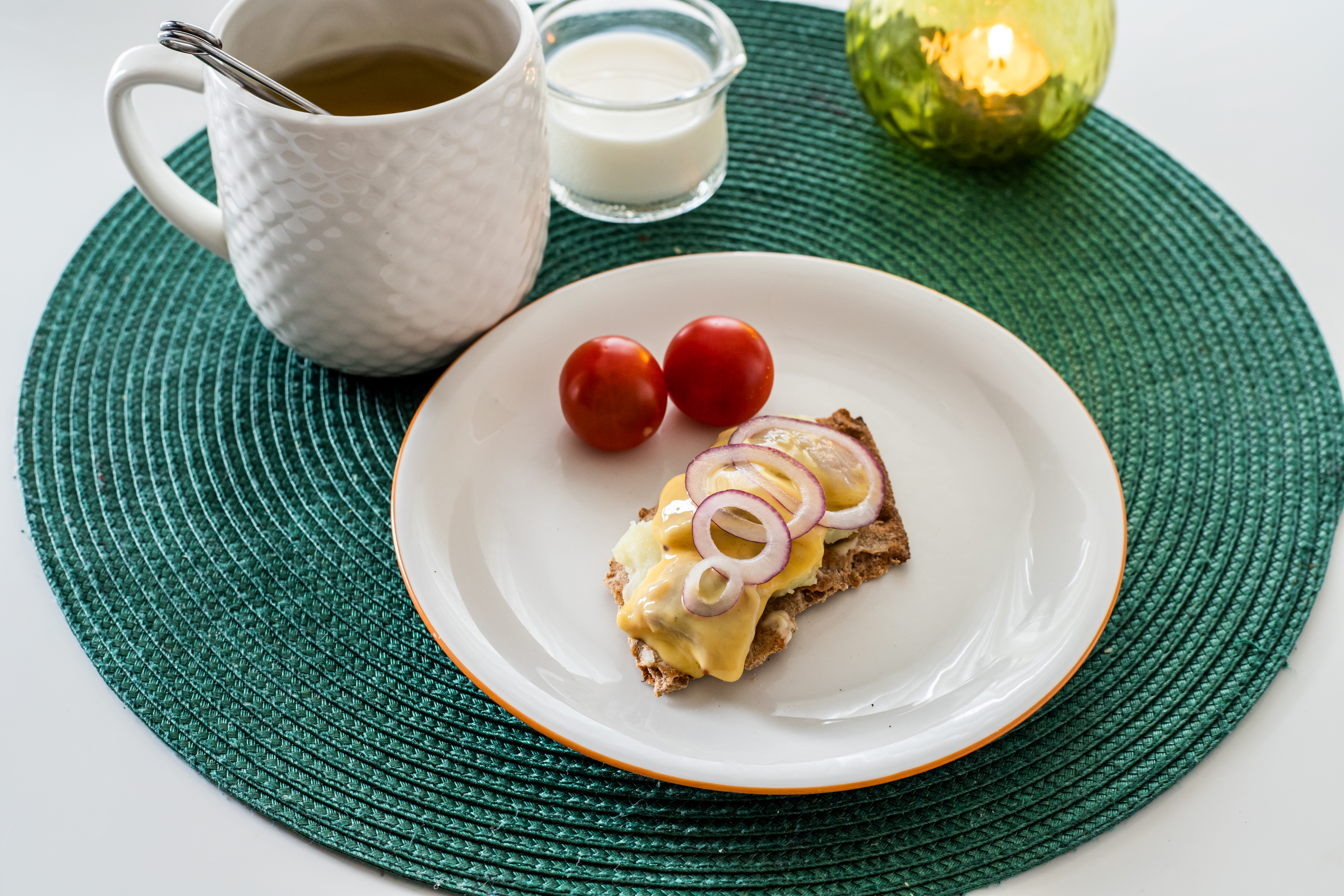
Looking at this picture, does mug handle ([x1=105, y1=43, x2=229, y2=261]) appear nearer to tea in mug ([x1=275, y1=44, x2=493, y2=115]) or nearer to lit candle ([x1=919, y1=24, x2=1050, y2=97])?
tea in mug ([x1=275, y1=44, x2=493, y2=115])

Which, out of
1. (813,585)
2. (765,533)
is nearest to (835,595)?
(813,585)

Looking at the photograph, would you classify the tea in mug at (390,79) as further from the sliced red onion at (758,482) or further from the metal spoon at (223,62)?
the sliced red onion at (758,482)

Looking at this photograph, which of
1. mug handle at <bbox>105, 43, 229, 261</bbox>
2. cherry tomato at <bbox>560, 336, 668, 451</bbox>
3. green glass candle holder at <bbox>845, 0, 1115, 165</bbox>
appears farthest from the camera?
green glass candle holder at <bbox>845, 0, 1115, 165</bbox>

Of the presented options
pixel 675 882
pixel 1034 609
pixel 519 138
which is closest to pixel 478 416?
pixel 519 138

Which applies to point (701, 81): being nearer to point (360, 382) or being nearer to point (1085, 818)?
point (360, 382)

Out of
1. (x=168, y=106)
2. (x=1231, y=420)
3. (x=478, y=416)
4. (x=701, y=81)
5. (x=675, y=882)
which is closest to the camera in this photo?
(x=675, y=882)

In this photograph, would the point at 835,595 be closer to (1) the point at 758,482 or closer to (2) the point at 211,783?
(1) the point at 758,482

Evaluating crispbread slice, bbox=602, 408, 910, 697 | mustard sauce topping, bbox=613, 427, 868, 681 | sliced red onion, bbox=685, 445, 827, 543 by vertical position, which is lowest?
crispbread slice, bbox=602, 408, 910, 697

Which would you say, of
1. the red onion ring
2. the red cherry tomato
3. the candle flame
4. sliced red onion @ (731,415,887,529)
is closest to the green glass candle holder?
the candle flame
